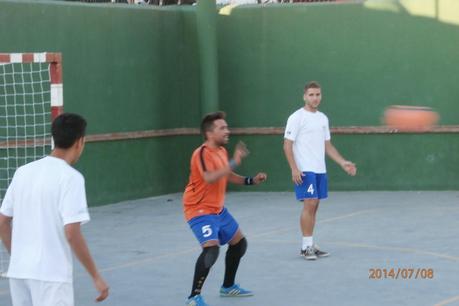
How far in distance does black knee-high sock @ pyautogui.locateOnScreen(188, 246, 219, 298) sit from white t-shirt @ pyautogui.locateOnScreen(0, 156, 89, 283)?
10.2 feet

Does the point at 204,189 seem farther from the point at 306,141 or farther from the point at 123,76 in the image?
the point at 123,76

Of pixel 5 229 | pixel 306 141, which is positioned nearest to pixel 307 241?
pixel 306 141

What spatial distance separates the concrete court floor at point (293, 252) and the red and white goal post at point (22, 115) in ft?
4.62

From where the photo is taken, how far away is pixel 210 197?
29.6 feet

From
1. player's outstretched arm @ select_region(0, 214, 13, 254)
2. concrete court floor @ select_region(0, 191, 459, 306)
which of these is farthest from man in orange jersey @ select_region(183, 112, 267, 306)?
player's outstretched arm @ select_region(0, 214, 13, 254)

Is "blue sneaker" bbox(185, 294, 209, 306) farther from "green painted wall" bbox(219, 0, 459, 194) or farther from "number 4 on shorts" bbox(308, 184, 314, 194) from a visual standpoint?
"green painted wall" bbox(219, 0, 459, 194)

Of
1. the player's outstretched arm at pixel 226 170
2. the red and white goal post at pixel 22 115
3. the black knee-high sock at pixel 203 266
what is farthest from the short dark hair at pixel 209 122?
the red and white goal post at pixel 22 115

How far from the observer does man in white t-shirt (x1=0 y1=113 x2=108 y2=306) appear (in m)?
5.67

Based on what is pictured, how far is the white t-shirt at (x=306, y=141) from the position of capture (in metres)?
11.2

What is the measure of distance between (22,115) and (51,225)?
30.7 ft

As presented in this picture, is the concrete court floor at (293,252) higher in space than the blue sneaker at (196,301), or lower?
lower

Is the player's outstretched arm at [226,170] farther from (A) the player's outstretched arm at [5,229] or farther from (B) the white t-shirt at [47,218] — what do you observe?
(B) the white t-shirt at [47,218]

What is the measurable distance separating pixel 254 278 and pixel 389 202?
20.1ft

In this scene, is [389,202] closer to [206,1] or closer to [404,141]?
[404,141]
